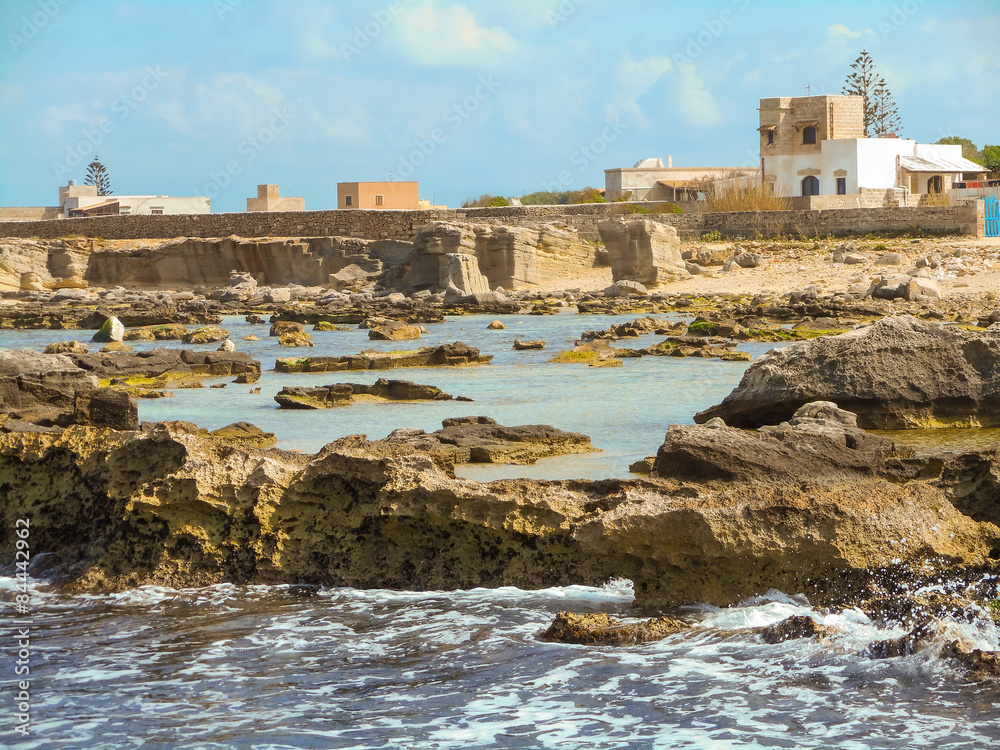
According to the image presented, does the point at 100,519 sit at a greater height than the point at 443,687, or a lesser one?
greater

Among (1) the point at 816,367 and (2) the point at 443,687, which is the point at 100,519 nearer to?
(2) the point at 443,687

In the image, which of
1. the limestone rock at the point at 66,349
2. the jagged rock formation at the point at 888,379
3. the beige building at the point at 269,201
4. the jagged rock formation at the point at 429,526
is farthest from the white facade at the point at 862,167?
the jagged rock formation at the point at 429,526

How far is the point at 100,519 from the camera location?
6527 millimetres

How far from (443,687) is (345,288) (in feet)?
127

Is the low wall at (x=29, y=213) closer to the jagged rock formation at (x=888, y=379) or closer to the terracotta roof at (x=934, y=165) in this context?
the terracotta roof at (x=934, y=165)

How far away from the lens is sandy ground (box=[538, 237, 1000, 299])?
1209 inches

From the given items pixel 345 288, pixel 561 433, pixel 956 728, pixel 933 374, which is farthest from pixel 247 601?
pixel 345 288

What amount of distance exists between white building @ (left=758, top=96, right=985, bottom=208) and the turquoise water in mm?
32235

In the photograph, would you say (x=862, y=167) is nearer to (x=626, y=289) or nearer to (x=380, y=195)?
(x=626, y=289)

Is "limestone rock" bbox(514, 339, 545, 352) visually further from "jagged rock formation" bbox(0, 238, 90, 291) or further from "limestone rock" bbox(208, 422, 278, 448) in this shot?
"jagged rock formation" bbox(0, 238, 90, 291)

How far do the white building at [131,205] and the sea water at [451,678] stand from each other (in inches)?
2475

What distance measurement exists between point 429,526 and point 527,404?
24.1 feet

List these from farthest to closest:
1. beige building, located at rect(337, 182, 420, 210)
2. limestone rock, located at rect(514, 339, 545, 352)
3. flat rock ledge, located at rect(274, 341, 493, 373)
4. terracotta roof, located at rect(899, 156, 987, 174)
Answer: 1. beige building, located at rect(337, 182, 420, 210)
2. terracotta roof, located at rect(899, 156, 987, 174)
3. limestone rock, located at rect(514, 339, 545, 352)
4. flat rock ledge, located at rect(274, 341, 493, 373)

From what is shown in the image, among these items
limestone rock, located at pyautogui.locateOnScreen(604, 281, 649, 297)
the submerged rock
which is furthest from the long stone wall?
the submerged rock
